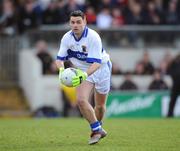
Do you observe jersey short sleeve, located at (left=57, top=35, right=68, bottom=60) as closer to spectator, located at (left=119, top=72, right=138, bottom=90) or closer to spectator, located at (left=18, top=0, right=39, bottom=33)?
spectator, located at (left=119, top=72, right=138, bottom=90)

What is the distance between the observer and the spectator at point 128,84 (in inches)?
1027

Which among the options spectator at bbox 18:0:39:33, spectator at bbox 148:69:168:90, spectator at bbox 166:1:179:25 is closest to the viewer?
spectator at bbox 148:69:168:90

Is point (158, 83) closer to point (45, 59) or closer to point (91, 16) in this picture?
point (91, 16)

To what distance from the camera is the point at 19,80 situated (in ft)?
93.0

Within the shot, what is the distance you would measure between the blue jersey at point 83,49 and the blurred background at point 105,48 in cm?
1193

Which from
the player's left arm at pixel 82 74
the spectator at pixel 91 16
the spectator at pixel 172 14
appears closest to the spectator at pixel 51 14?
the spectator at pixel 91 16

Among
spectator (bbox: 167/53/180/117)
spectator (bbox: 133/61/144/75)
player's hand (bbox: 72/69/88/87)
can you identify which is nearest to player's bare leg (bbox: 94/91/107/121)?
player's hand (bbox: 72/69/88/87)

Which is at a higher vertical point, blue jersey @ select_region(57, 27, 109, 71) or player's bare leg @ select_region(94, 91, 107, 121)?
blue jersey @ select_region(57, 27, 109, 71)

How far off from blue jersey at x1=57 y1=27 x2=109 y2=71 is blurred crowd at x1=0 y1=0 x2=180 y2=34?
44.1ft

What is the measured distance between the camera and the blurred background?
83.5ft

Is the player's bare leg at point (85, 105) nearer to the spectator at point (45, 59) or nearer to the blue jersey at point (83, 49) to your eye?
the blue jersey at point (83, 49)

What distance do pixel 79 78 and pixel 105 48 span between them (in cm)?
1533

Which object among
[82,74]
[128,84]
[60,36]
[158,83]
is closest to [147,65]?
[158,83]

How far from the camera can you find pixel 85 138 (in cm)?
1398
